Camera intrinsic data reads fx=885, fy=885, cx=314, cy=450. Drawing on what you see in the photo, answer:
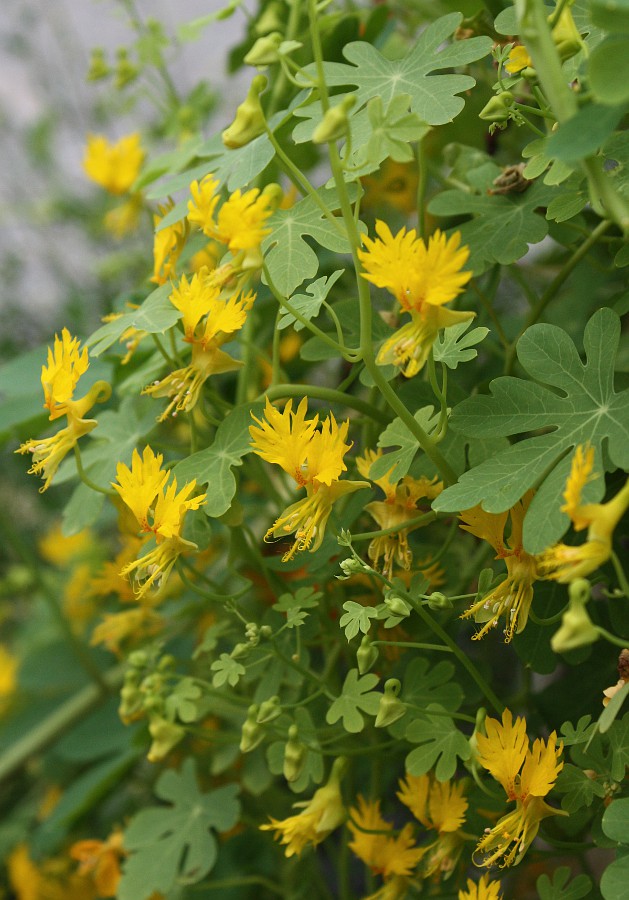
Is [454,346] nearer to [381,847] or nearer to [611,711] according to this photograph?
[611,711]

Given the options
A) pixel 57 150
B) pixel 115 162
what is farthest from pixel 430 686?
pixel 57 150

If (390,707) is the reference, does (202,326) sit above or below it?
above

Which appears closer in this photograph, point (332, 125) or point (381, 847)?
point (332, 125)

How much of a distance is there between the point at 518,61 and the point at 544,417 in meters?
0.21

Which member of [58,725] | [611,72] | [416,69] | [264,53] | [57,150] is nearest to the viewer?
[611,72]

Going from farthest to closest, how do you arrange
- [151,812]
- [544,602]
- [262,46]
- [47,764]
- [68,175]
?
1. [68,175]
2. [47,764]
3. [151,812]
4. [544,602]
5. [262,46]

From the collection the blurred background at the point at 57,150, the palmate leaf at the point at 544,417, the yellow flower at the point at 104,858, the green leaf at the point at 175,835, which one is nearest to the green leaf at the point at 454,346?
the palmate leaf at the point at 544,417

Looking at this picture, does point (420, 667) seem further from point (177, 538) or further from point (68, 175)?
point (68, 175)

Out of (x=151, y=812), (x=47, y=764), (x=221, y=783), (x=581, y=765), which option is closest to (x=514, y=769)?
(x=581, y=765)

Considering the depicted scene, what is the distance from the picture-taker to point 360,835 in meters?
0.56

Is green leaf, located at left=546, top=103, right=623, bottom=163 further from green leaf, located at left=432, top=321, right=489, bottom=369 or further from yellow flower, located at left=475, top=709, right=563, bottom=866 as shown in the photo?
yellow flower, located at left=475, top=709, right=563, bottom=866

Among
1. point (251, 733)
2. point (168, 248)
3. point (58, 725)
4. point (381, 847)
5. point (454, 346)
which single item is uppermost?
point (168, 248)

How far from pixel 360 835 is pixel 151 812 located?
0.28 m

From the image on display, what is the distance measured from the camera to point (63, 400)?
50cm
